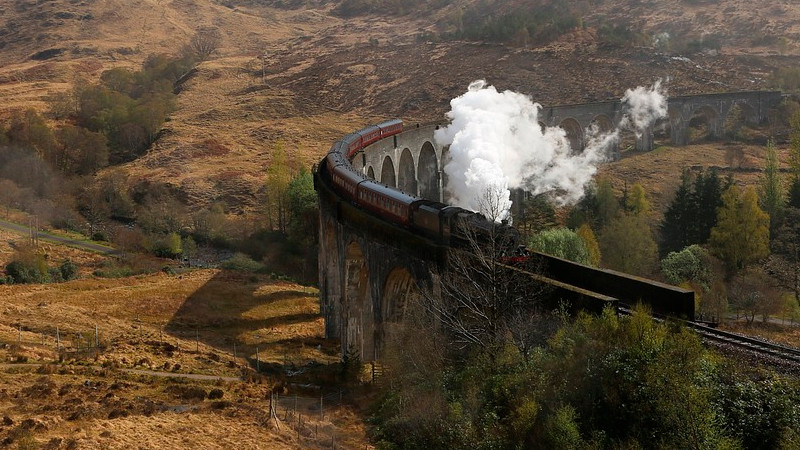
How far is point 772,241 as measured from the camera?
156 ft

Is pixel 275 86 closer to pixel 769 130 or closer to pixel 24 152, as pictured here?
pixel 24 152

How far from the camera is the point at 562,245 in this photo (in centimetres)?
3878

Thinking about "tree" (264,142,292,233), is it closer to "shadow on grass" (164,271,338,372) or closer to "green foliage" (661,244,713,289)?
"shadow on grass" (164,271,338,372)

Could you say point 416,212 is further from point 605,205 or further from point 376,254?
point 605,205

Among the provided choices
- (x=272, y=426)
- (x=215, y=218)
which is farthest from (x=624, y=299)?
(x=215, y=218)

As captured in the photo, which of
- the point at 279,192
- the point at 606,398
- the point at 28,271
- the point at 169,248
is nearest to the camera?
the point at 606,398

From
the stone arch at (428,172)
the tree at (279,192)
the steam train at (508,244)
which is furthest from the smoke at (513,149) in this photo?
the tree at (279,192)

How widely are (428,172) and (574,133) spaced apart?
77.3 feet

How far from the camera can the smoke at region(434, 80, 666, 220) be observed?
43.2 m

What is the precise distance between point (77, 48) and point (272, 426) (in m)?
119

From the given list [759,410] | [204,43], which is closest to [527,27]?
[204,43]

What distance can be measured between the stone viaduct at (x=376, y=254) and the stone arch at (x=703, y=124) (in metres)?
34.8

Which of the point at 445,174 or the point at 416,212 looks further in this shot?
the point at 445,174

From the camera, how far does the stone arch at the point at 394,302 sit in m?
27.2
